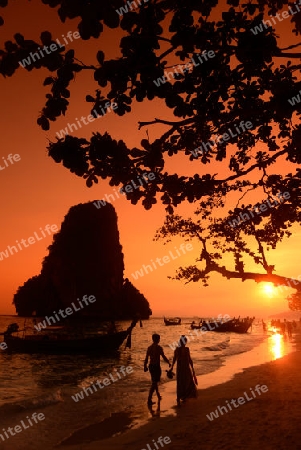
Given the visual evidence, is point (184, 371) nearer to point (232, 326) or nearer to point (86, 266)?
point (232, 326)

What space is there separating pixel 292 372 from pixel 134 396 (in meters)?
7.40

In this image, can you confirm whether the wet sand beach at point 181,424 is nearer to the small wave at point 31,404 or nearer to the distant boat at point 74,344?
the small wave at point 31,404

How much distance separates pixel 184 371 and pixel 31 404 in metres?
8.32

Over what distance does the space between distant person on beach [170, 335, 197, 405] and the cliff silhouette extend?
94490 mm

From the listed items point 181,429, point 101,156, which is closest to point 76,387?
point 181,429

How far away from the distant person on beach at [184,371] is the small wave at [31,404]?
697cm

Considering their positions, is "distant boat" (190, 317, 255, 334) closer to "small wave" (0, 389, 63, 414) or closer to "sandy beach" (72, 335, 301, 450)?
"small wave" (0, 389, 63, 414)

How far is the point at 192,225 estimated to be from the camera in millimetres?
13500

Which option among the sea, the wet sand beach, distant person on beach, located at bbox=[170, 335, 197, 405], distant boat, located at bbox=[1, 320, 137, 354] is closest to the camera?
the wet sand beach

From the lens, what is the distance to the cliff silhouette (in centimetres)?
10306

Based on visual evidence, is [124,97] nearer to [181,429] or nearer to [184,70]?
[184,70]

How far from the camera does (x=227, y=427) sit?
7.95 m

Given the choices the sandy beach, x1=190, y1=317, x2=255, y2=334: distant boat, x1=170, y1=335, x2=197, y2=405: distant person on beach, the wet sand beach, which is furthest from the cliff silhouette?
the sandy beach

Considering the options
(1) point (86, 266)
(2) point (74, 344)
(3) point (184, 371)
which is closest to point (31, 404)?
(3) point (184, 371)
